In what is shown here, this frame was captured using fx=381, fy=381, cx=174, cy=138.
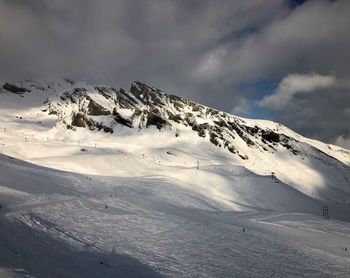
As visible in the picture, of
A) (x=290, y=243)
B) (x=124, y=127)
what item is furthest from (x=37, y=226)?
(x=124, y=127)

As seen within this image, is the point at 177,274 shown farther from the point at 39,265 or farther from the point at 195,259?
the point at 39,265

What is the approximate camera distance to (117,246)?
51.0ft

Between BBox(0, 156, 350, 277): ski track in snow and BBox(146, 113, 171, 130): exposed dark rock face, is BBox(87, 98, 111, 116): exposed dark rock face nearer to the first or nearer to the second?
BBox(146, 113, 171, 130): exposed dark rock face

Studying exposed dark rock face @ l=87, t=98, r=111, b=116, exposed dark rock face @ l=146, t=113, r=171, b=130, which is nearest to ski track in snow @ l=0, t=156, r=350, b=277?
exposed dark rock face @ l=146, t=113, r=171, b=130

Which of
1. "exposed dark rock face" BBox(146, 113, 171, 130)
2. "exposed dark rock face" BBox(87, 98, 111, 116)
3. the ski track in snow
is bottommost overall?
the ski track in snow

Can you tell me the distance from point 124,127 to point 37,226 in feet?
376

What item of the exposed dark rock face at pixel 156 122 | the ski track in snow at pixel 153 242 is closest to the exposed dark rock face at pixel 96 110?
the exposed dark rock face at pixel 156 122

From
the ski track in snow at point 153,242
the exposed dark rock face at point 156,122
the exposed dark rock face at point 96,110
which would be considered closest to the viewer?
the ski track in snow at point 153,242

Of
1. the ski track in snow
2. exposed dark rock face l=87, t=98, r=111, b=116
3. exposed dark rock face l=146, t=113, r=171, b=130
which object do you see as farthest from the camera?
exposed dark rock face l=87, t=98, r=111, b=116

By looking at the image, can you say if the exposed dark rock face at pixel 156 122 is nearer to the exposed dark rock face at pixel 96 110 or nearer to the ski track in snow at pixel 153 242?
the exposed dark rock face at pixel 96 110

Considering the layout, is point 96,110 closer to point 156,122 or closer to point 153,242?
point 156,122

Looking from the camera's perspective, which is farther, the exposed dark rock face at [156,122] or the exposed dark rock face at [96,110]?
the exposed dark rock face at [96,110]

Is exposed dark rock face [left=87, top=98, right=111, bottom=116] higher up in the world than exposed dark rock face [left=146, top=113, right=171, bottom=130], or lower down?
higher up

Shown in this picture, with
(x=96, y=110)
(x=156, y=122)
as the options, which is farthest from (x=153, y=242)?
(x=96, y=110)
